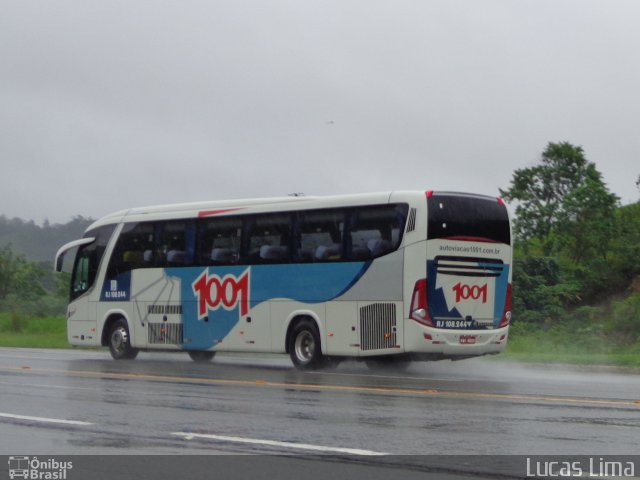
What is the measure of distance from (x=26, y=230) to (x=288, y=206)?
5103 inches

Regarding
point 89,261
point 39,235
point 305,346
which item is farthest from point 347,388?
point 39,235

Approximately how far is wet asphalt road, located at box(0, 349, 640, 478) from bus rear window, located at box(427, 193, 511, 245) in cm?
255

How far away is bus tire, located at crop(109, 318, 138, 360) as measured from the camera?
26703 mm

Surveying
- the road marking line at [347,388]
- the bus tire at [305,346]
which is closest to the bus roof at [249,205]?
the bus tire at [305,346]

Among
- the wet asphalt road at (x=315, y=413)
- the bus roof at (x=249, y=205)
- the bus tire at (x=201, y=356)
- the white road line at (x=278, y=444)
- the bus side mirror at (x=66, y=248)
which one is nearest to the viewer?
the white road line at (x=278, y=444)

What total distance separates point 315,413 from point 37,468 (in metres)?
4.32

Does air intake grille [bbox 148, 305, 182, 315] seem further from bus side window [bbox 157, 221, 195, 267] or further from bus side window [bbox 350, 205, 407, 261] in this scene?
bus side window [bbox 350, 205, 407, 261]

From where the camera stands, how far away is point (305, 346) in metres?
22.8

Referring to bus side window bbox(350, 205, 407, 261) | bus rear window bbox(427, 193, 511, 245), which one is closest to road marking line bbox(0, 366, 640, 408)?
bus side window bbox(350, 205, 407, 261)

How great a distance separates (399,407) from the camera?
13531mm

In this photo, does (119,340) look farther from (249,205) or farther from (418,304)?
(418,304)

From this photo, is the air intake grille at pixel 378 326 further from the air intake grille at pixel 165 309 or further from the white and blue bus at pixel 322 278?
the air intake grille at pixel 165 309

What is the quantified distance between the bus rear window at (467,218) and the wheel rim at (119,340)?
29.1 feet

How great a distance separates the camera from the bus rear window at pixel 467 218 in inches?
827
